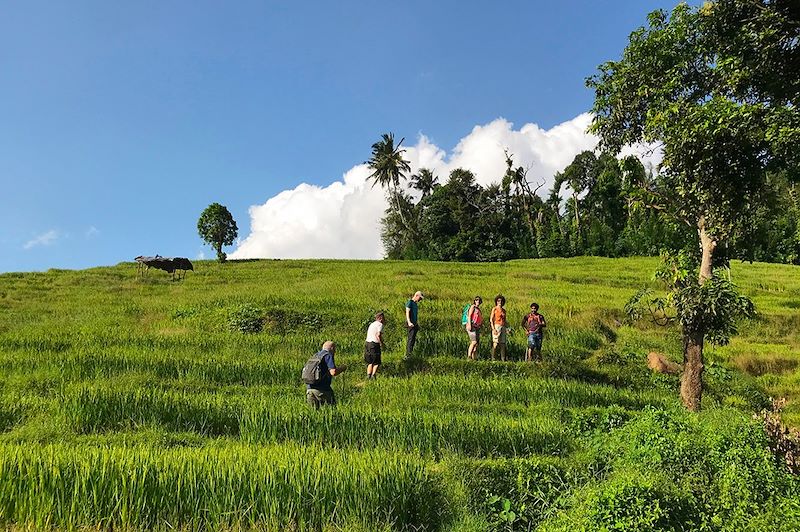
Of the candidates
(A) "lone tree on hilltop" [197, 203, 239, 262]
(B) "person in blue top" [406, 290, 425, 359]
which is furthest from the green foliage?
(A) "lone tree on hilltop" [197, 203, 239, 262]

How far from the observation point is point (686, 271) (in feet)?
34.2

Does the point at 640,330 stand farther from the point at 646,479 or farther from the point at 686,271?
the point at 646,479

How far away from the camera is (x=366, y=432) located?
8.24 meters

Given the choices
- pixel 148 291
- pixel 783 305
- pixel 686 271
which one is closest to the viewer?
pixel 686 271

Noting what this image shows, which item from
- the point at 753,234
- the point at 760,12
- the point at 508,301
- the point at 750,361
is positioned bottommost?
the point at 750,361

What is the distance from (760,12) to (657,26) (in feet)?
5.83

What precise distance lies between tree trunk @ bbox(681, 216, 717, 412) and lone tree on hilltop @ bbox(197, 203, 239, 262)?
4272 cm

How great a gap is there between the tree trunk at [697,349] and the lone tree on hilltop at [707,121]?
0.02m

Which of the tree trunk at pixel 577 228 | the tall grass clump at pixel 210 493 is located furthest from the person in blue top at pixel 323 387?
the tree trunk at pixel 577 228

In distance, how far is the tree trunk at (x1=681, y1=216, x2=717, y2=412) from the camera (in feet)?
34.8

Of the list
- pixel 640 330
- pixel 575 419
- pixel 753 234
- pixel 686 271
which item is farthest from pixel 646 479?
pixel 640 330

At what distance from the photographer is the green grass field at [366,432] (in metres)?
5.52

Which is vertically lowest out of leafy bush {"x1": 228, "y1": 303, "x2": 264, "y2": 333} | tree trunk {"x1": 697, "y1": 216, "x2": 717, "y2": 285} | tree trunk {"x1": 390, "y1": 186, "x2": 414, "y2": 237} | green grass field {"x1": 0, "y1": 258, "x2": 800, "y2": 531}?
green grass field {"x1": 0, "y1": 258, "x2": 800, "y2": 531}

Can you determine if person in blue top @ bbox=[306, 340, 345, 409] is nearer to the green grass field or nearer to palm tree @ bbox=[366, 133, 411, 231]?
the green grass field
